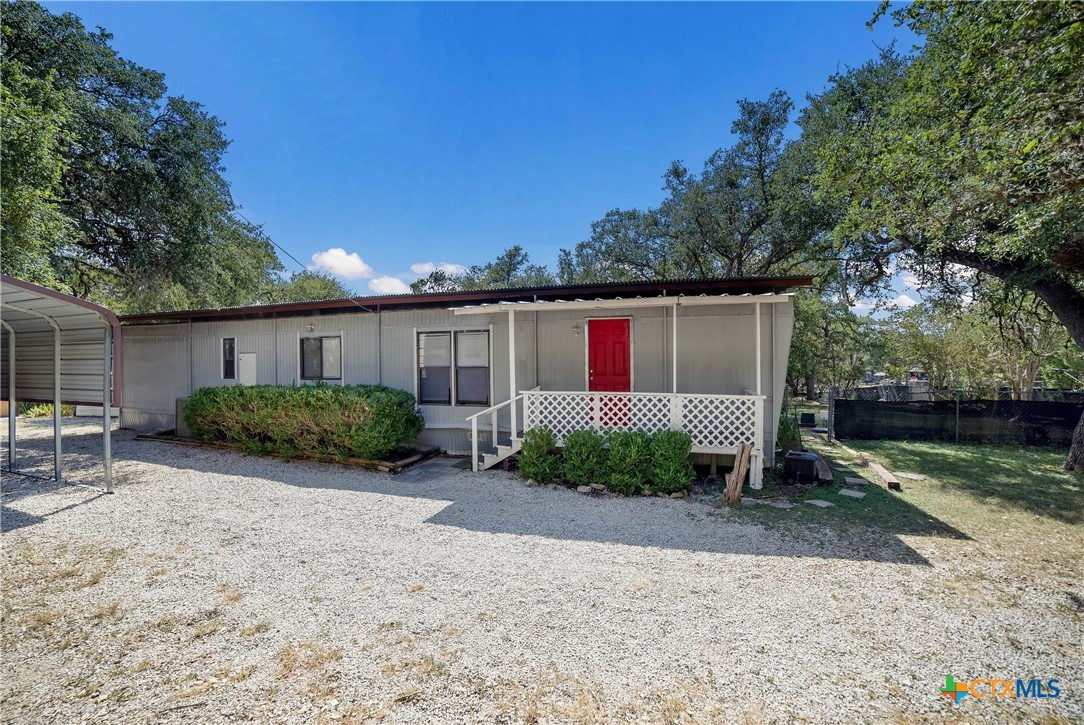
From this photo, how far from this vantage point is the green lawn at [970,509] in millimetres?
4336

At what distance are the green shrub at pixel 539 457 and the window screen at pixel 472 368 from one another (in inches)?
69.5

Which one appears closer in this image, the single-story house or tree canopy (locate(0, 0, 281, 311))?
the single-story house

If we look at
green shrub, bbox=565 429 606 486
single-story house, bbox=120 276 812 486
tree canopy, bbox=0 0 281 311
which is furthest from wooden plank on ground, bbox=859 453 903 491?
tree canopy, bbox=0 0 281 311

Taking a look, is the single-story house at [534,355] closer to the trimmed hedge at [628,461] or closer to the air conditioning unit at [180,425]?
the trimmed hedge at [628,461]

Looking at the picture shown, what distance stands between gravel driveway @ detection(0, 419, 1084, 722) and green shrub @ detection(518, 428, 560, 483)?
124 centimetres

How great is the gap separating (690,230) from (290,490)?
46.8 ft

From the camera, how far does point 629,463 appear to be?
5941 mm

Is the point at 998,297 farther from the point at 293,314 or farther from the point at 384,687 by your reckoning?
the point at 293,314

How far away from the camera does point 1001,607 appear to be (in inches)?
125

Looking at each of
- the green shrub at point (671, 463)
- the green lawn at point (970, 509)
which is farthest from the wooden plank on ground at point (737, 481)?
the green shrub at point (671, 463)

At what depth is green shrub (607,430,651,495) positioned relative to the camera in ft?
19.3

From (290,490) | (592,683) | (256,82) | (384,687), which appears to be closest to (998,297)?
(592,683)

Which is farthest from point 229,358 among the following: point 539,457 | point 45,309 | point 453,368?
point 539,457

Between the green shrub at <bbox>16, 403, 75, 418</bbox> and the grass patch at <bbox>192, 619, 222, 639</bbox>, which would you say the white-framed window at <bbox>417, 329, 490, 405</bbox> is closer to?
the grass patch at <bbox>192, 619, 222, 639</bbox>
